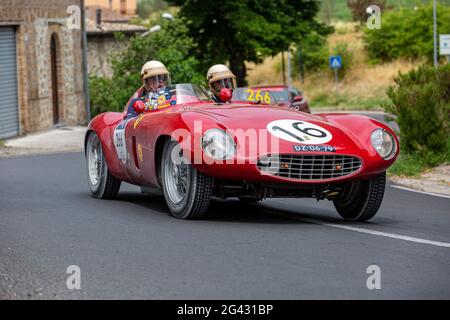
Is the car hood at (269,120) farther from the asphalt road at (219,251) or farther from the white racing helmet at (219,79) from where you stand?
the white racing helmet at (219,79)

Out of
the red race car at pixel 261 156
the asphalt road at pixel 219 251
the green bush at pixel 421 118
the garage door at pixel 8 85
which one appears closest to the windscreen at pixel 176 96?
the red race car at pixel 261 156

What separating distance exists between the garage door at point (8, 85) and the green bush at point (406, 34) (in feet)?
170

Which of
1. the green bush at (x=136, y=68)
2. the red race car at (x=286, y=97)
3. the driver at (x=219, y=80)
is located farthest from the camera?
the green bush at (x=136, y=68)

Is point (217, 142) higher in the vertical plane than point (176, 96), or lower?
lower

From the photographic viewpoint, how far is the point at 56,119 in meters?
36.0

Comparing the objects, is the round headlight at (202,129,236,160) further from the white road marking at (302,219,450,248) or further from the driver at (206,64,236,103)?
the driver at (206,64,236,103)

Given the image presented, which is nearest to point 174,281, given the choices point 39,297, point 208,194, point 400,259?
point 39,297

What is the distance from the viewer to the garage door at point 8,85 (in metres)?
30.5

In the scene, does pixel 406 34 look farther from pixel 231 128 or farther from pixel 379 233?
pixel 379 233

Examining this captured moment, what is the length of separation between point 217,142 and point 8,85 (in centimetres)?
2232

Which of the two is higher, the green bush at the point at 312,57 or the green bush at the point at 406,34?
the green bush at the point at 406,34

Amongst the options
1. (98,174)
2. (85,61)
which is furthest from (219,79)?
(85,61)

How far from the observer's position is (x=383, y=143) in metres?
10.2

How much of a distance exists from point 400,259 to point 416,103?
11.1 m
